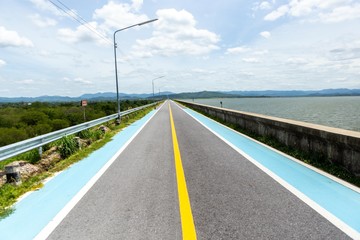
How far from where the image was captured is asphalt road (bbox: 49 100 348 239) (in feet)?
12.3

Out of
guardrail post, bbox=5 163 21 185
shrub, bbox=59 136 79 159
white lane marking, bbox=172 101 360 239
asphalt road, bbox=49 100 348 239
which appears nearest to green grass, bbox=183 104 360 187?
white lane marking, bbox=172 101 360 239

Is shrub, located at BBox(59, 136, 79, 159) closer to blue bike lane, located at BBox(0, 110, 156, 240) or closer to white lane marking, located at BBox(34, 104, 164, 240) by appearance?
blue bike lane, located at BBox(0, 110, 156, 240)

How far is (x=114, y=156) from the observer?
917cm

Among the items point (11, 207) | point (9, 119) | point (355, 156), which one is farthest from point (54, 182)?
point (9, 119)

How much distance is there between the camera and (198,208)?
15.0 feet

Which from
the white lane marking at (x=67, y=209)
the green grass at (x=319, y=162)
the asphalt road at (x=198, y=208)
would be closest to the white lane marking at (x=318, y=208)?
the asphalt road at (x=198, y=208)

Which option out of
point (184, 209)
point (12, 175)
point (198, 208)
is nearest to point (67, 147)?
point (12, 175)

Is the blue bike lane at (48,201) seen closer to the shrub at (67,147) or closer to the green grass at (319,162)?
the shrub at (67,147)

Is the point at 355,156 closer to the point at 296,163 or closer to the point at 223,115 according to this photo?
the point at 296,163

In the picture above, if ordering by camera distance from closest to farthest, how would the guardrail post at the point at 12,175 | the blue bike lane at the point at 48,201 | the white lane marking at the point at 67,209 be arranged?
the white lane marking at the point at 67,209 < the blue bike lane at the point at 48,201 < the guardrail post at the point at 12,175

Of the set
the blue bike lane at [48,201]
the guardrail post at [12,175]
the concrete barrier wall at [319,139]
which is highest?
the concrete barrier wall at [319,139]

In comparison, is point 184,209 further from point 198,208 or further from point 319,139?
point 319,139

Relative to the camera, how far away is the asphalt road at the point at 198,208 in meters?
3.75

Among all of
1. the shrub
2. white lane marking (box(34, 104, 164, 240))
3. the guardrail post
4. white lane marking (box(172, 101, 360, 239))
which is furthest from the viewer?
the shrub
